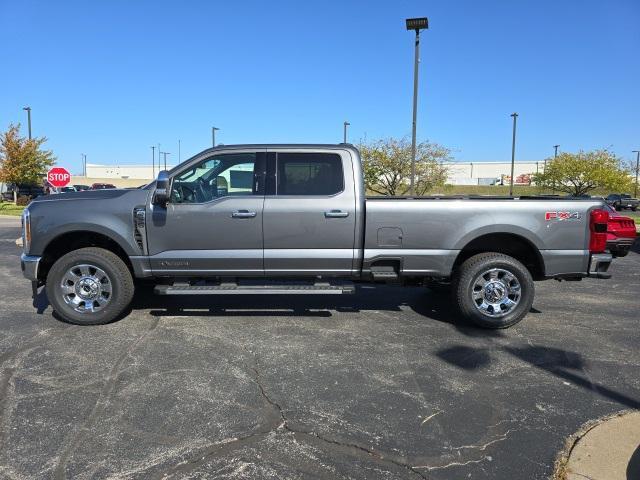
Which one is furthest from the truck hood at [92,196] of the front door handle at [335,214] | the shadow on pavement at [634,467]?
the shadow on pavement at [634,467]

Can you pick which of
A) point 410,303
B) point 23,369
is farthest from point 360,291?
point 23,369

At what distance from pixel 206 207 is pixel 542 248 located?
376 cm

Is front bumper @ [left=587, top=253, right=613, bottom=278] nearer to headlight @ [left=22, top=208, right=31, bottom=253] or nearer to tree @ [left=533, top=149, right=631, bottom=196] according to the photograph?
headlight @ [left=22, top=208, right=31, bottom=253]

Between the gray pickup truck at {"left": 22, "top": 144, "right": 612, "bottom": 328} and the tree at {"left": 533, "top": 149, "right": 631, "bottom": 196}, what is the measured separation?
4100 cm

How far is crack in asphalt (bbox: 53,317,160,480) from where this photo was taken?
299cm

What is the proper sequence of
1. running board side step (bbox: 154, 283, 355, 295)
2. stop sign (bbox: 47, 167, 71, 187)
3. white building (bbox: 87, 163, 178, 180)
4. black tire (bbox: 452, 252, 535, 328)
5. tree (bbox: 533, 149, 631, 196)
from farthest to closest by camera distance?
1. white building (bbox: 87, 163, 178, 180)
2. tree (bbox: 533, 149, 631, 196)
3. stop sign (bbox: 47, 167, 71, 187)
4. black tire (bbox: 452, 252, 535, 328)
5. running board side step (bbox: 154, 283, 355, 295)

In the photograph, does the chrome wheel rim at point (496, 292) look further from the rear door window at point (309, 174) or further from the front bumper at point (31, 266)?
the front bumper at point (31, 266)

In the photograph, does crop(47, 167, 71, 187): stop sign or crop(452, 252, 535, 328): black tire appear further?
crop(47, 167, 71, 187): stop sign

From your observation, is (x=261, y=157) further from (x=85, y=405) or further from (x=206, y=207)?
(x=85, y=405)

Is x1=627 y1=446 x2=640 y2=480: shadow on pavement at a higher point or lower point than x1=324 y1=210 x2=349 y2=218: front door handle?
lower

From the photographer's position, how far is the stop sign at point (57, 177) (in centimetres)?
1878

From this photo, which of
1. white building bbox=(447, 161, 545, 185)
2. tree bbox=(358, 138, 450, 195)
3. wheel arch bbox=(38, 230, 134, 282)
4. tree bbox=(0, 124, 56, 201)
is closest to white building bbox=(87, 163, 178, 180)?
white building bbox=(447, 161, 545, 185)

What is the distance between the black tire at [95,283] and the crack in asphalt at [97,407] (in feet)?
1.79

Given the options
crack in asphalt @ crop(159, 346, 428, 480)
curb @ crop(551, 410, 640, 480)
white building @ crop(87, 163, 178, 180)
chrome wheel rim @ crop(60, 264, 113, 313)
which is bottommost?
crack in asphalt @ crop(159, 346, 428, 480)
